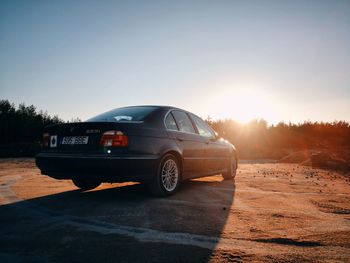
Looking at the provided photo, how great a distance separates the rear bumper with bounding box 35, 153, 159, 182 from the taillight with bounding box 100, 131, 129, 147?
0.18 metres

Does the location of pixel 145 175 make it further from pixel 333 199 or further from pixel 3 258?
pixel 333 199

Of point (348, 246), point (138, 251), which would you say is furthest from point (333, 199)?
point (138, 251)

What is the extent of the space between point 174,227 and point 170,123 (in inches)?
97.8

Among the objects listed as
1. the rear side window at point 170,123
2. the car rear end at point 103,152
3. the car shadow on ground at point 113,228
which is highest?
the rear side window at point 170,123

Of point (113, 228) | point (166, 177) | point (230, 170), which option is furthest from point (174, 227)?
point (230, 170)

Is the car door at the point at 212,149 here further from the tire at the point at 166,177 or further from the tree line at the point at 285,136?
the tree line at the point at 285,136

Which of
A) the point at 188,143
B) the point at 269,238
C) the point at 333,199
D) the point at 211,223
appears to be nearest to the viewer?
the point at 269,238

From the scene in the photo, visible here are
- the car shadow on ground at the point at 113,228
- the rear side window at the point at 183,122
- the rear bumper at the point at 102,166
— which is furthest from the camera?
the rear side window at the point at 183,122

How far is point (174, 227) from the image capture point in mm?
3137

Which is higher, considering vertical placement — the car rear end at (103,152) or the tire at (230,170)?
the car rear end at (103,152)

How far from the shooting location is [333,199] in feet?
16.1

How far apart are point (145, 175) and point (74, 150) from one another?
A: 3.59 ft

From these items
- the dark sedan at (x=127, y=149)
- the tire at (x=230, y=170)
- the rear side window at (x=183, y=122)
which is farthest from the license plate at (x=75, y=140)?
the tire at (x=230, y=170)

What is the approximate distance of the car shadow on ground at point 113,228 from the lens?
2.39m
